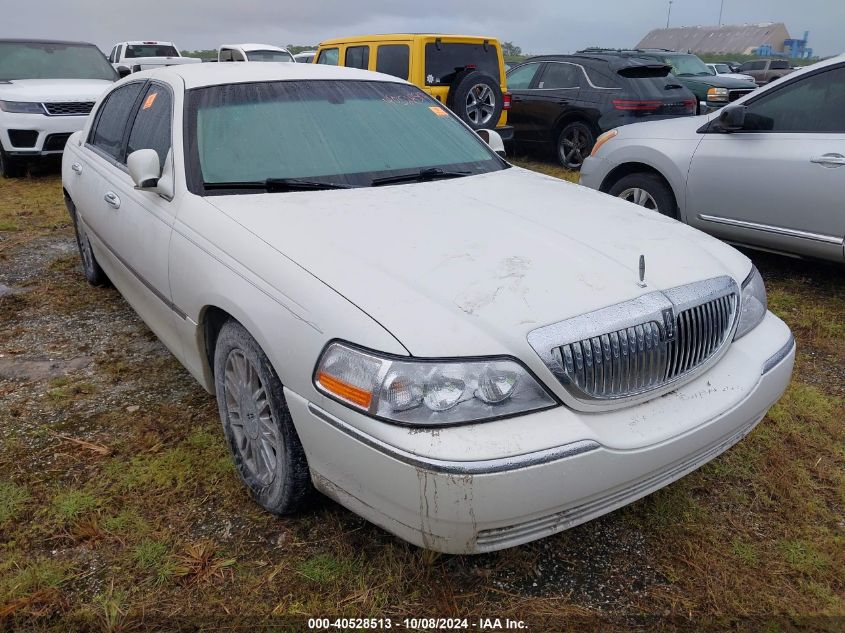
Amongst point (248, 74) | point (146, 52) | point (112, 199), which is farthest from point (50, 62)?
point (146, 52)

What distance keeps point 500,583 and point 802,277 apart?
13.2 ft

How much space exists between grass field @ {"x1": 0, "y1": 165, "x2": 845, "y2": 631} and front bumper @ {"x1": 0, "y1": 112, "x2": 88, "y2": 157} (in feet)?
21.6

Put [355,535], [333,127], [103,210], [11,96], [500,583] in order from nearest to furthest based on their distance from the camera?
[500,583], [355,535], [333,127], [103,210], [11,96]

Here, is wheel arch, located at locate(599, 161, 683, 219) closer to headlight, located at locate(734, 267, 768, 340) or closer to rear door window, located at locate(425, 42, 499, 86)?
headlight, located at locate(734, 267, 768, 340)

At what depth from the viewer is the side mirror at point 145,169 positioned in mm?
2865

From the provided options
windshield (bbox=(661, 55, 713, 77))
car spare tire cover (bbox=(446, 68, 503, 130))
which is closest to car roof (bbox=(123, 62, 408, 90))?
car spare tire cover (bbox=(446, 68, 503, 130))

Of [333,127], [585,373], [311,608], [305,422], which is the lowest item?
[311,608]

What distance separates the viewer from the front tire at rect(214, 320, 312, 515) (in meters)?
2.24

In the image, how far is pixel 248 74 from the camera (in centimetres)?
335

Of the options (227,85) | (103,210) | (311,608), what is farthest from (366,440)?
(103,210)

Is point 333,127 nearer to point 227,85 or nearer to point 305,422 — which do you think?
point 227,85

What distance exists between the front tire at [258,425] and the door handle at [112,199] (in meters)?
1.30

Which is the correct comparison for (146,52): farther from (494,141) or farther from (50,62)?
(494,141)

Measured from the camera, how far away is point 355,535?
2.41 meters
